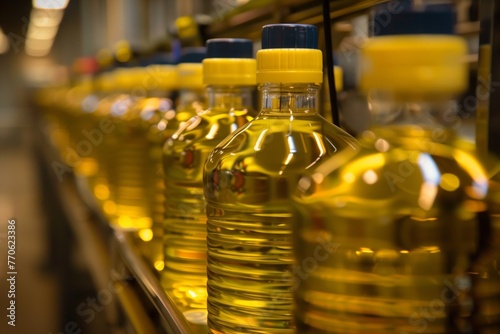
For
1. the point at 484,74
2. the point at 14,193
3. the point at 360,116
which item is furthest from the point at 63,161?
the point at 484,74

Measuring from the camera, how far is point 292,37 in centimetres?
88

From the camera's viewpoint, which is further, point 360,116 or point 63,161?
point 63,161

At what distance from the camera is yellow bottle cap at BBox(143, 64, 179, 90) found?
1883 mm

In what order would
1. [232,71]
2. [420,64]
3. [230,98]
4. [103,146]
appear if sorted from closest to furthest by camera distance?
[420,64] < [232,71] < [230,98] < [103,146]

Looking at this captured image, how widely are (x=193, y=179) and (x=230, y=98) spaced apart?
160 millimetres

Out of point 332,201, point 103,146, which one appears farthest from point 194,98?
point 103,146

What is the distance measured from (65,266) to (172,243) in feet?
2.45

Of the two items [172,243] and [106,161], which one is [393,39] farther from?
[106,161]

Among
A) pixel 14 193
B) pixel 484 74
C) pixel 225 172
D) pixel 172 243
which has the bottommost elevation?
pixel 14 193

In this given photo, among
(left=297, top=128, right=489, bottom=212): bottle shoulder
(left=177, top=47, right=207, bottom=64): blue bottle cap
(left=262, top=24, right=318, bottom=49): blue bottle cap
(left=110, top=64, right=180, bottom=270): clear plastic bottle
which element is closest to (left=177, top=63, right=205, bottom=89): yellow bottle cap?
(left=177, top=47, right=207, bottom=64): blue bottle cap

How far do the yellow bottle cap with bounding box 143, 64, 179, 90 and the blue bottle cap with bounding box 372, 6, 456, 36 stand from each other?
3.87 feet

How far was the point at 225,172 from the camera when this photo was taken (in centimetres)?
104

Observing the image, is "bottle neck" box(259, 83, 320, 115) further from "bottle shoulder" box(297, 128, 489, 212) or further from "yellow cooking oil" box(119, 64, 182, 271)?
"yellow cooking oil" box(119, 64, 182, 271)

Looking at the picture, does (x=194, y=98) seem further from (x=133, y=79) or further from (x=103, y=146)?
(x=103, y=146)
